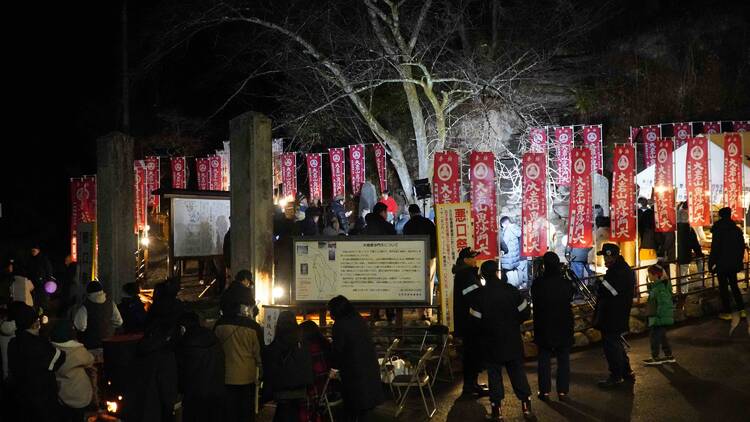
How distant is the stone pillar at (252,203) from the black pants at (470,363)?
9.99 ft

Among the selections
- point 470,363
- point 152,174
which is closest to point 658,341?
point 470,363

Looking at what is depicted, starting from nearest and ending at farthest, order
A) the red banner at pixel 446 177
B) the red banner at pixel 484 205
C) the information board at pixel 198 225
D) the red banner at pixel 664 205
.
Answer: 1. the red banner at pixel 484 205
2. the red banner at pixel 446 177
3. the information board at pixel 198 225
4. the red banner at pixel 664 205

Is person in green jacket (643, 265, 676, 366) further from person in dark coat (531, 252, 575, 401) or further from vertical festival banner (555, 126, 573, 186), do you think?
vertical festival banner (555, 126, 573, 186)

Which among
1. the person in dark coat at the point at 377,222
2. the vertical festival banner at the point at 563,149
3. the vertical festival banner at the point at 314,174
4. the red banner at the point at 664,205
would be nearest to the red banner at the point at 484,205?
the person in dark coat at the point at 377,222

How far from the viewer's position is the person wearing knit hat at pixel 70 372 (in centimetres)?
683

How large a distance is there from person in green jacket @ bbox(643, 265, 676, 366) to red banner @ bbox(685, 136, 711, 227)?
7411 millimetres

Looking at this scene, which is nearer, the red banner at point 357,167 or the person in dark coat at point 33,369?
the person in dark coat at point 33,369

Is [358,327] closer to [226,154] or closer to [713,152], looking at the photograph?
[713,152]

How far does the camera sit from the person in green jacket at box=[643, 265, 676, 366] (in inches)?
378

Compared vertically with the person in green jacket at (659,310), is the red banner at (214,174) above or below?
above

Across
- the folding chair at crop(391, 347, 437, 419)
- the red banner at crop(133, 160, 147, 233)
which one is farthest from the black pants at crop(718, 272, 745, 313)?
the red banner at crop(133, 160, 147, 233)

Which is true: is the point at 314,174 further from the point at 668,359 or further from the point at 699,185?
the point at 668,359

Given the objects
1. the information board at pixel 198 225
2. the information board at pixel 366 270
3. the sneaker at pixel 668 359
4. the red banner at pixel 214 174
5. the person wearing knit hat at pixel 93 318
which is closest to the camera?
the person wearing knit hat at pixel 93 318

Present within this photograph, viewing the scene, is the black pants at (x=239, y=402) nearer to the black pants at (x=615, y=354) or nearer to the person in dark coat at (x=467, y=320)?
the person in dark coat at (x=467, y=320)
